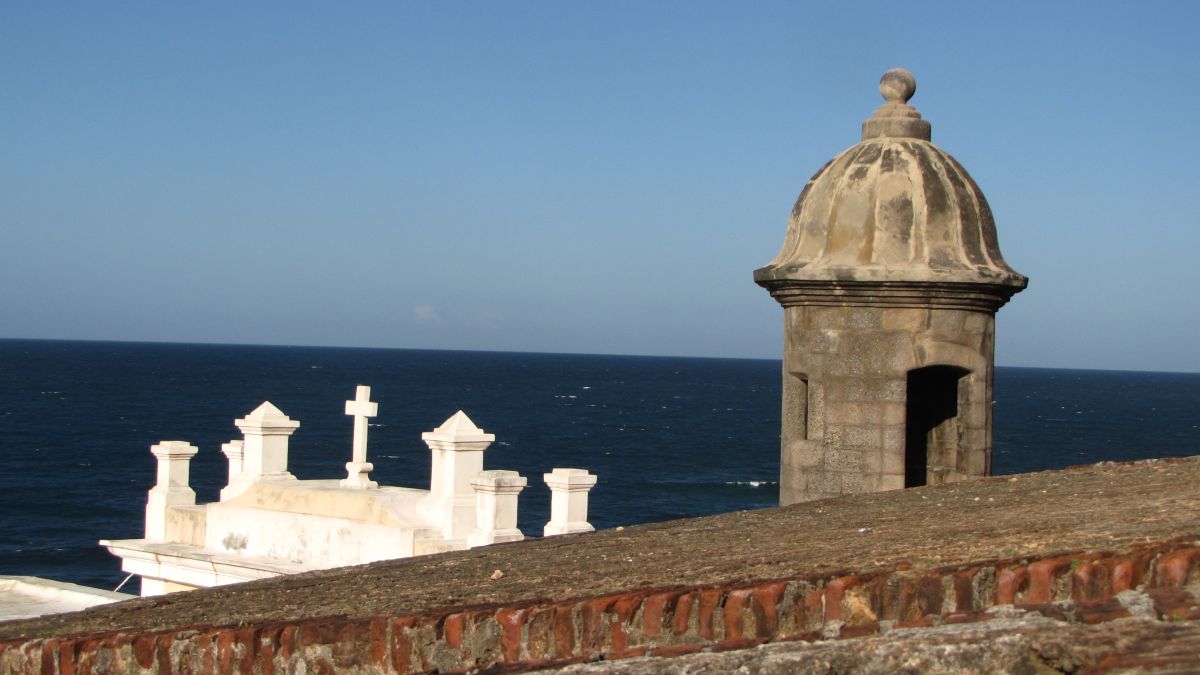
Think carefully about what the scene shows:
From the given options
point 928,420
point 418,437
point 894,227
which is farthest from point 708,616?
point 418,437

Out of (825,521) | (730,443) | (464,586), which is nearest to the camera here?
(464,586)

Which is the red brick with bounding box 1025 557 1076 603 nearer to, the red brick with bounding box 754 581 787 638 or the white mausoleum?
the red brick with bounding box 754 581 787 638

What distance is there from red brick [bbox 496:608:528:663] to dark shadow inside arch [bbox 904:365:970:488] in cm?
526

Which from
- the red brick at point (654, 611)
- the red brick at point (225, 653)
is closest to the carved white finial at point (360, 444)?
the red brick at point (225, 653)

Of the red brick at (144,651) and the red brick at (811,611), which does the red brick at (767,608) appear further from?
the red brick at (144,651)

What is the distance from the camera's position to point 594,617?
3.89 meters

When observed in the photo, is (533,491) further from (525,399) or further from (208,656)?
(525,399)

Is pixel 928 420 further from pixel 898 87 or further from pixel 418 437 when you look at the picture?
pixel 418 437

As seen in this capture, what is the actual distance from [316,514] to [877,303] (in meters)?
6.52

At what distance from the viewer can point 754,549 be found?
5176 millimetres

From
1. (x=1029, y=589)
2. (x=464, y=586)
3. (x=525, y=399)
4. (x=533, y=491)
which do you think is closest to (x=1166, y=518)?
(x=1029, y=589)

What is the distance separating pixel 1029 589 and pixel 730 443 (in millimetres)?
69860

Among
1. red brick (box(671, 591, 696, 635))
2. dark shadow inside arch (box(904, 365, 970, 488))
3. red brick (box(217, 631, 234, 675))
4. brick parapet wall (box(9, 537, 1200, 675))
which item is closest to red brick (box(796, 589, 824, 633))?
brick parapet wall (box(9, 537, 1200, 675))

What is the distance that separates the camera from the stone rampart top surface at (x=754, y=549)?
4.30 m
